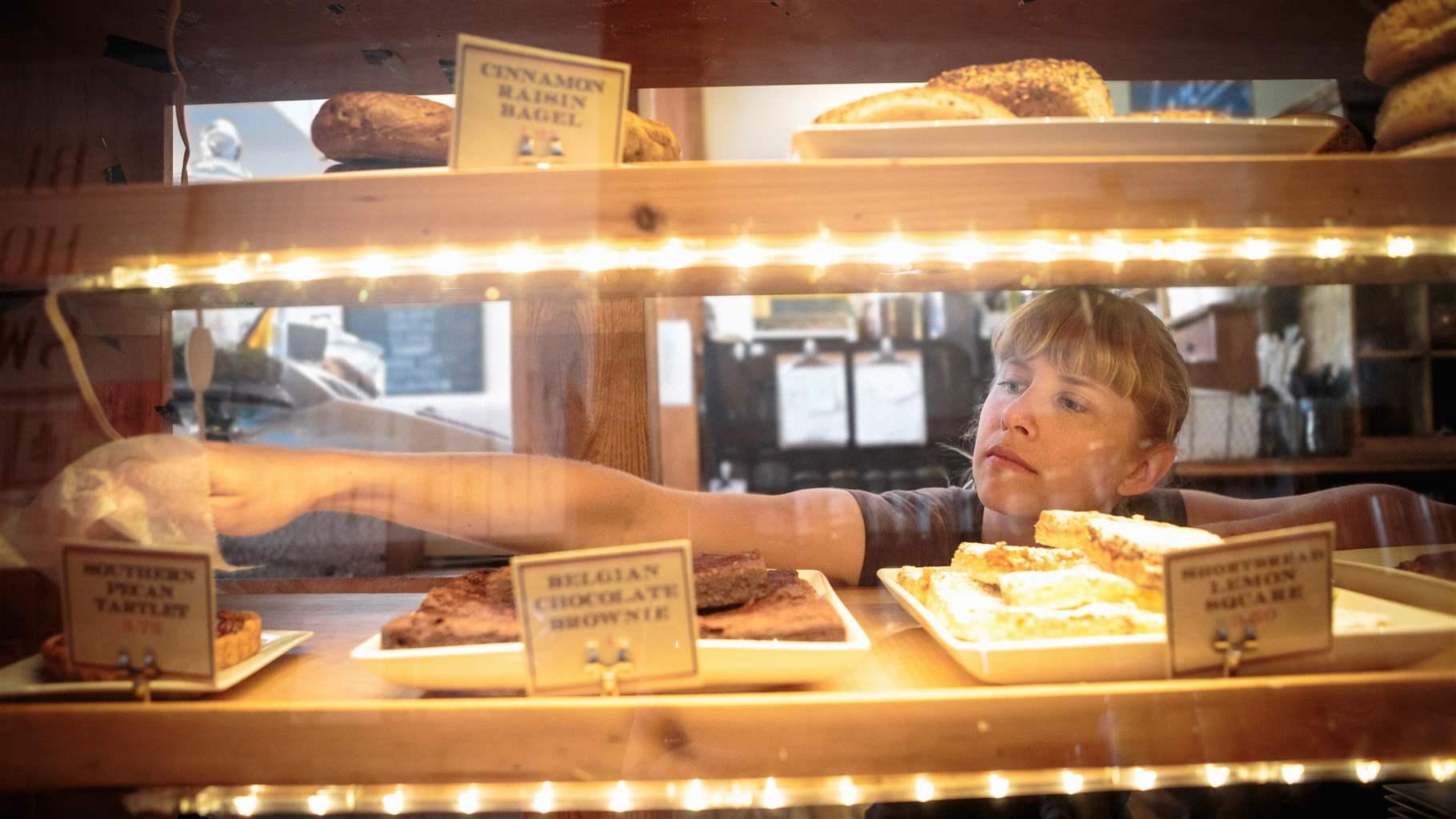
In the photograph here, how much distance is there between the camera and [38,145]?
870 millimetres

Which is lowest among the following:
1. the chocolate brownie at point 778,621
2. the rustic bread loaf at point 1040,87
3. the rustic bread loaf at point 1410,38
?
the chocolate brownie at point 778,621

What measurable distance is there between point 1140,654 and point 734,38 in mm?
846

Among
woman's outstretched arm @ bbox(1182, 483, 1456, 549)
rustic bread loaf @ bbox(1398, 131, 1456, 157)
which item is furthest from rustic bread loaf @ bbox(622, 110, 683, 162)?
woman's outstretched arm @ bbox(1182, 483, 1456, 549)

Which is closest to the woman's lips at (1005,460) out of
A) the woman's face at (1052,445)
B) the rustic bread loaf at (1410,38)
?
the woman's face at (1052,445)

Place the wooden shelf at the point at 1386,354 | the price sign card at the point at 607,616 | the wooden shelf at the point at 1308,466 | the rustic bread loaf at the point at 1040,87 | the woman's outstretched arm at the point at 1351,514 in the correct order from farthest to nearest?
the wooden shelf at the point at 1386,354 < the wooden shelf at the point at 1308,466 < the woman's outstretched arm at the point at 1351,514 < the rustic bread loaf at the point at 1040,87 < the price sign card at the point at 607,616

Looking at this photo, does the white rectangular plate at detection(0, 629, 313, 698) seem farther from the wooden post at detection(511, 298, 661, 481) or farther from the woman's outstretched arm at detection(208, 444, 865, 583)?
the wooden post at detection(511, 298, 661, 481)

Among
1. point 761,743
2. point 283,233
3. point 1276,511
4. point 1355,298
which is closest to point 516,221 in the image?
point 283,233

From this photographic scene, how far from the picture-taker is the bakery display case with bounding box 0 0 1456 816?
670 millimetres

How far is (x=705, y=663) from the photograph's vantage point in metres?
0.69

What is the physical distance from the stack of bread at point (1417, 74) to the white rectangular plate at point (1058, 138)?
16 centimetres

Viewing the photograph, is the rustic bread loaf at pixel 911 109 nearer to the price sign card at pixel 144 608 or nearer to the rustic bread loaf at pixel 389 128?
the rustic bread loaf at pixel 389 128

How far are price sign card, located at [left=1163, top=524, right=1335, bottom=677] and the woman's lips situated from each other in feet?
1.28

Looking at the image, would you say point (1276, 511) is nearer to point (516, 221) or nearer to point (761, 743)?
point (761, 743)

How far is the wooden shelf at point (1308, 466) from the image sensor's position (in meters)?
1.13
